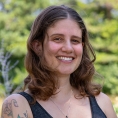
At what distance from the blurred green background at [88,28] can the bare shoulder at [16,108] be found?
1058 centimetres

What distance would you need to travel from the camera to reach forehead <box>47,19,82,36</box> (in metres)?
1.82

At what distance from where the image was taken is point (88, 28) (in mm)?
12828

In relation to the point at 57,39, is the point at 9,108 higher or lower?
lower

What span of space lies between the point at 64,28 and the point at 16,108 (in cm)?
50

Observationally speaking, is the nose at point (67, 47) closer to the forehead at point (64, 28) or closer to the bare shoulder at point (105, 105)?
the forehead at point (64, 28)

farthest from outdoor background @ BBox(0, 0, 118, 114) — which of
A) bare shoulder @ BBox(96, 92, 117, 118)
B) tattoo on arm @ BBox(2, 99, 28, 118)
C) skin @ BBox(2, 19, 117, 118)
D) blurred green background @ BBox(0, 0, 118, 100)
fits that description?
tattoo on arm @ BBox(2, 99, 28, 118)

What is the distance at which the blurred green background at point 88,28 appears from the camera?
1263 centimetres

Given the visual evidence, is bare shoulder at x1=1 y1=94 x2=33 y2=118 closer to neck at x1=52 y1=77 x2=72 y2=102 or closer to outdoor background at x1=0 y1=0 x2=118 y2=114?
neck at x1=52 y1=77 x2=72 y2=102

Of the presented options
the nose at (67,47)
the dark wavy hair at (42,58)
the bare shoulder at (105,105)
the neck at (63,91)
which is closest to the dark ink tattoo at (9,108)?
the dark wavy hair at (42,58)

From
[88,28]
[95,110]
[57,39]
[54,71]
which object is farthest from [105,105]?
[88,28]

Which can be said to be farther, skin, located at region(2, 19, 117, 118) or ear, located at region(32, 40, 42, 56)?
ear, located at region(32, 40, 42, 56)

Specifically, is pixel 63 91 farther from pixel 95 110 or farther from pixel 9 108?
pixel 9 108

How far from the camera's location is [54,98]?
1931 millimetres

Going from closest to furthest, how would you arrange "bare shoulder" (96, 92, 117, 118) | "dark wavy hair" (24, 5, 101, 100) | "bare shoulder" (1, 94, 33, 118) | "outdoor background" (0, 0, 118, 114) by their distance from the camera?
"bare shoulder" (1, 94, 33, 118), "dark wavy hair" (24, 5, 101, 100), "bare shoulder" (96, 92, 117, 118), "outdoor background" (0, 0, 118, 114)
